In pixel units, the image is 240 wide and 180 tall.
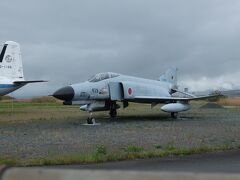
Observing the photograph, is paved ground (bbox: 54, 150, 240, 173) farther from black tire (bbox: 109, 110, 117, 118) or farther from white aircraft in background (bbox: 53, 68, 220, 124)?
black tire (bbox: 109, 110, 117, 118)

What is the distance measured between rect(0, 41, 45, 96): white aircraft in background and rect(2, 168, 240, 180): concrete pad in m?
34.0

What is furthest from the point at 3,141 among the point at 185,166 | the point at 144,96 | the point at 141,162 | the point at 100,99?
the point at 144,96

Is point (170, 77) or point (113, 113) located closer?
point (113, 113)

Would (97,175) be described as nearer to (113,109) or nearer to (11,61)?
(113,109)

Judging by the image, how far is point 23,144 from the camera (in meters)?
12.8

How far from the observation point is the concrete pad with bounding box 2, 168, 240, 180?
2.54 m

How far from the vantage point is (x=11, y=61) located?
3800cm

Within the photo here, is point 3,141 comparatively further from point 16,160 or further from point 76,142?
point 16,160

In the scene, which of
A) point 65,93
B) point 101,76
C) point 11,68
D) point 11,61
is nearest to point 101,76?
point 101,76

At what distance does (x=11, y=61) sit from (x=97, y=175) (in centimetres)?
3685

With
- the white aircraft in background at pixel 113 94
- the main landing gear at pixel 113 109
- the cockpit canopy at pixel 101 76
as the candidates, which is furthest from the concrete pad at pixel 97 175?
the main landing gear at pixel 113 109

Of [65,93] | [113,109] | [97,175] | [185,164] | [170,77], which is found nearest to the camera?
[97,175]

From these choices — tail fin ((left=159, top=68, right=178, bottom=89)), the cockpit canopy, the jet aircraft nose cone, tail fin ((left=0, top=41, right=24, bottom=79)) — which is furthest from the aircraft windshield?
tail fin ((left=0, top=41, right=24, bottom=79))

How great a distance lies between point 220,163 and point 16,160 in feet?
15.6
